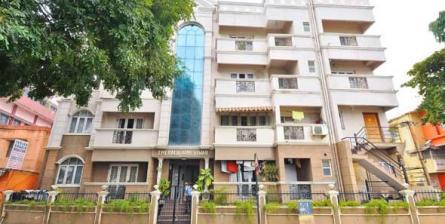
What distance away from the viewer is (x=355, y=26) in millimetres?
17547

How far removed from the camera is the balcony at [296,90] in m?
14.4

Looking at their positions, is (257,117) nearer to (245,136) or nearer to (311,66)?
(245,136)

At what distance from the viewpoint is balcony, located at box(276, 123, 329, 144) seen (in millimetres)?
13219

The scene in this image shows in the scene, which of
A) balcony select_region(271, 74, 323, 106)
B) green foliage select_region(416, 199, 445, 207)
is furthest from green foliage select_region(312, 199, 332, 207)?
balcony select_region(271, 74, 323, 106)

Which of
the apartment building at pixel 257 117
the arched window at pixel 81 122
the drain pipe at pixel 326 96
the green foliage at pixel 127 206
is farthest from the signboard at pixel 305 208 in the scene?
the arched window at pixel 81 122

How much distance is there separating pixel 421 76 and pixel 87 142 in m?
20.2

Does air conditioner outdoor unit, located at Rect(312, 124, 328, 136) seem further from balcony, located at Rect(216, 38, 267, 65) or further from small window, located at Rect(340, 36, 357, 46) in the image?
small window, located at Rect(340, 36, 357, 46)

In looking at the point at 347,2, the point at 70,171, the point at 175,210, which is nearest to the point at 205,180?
the point at 175,210

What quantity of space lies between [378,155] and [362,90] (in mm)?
3891

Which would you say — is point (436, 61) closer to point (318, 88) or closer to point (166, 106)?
point (318, 88)

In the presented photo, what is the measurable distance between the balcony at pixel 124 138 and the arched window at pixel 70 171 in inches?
77.4

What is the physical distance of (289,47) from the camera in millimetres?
15812

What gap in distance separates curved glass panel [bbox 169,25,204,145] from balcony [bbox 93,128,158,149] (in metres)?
1.20

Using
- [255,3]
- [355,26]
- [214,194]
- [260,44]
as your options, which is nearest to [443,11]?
[355,26]
